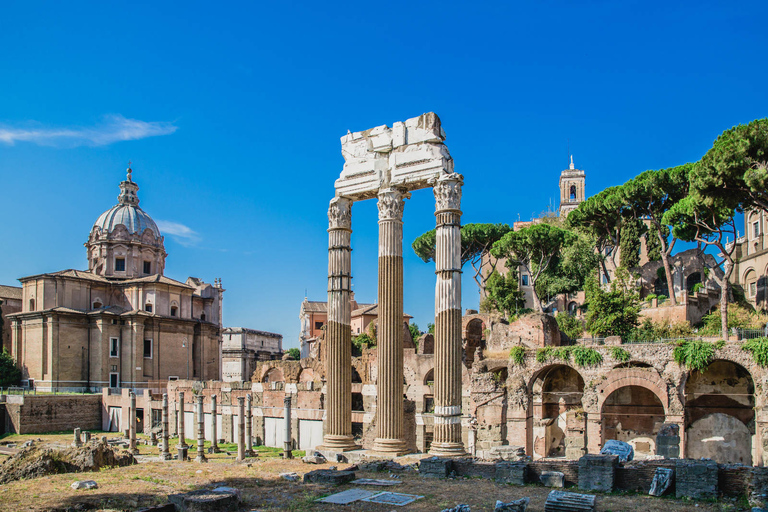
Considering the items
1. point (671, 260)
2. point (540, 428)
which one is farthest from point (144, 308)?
point (671, 260)

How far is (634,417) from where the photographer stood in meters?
24.9

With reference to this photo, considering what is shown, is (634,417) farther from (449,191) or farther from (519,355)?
(449,191)

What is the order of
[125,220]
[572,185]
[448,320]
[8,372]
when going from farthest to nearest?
[572,185] < [125,220] < [8,372] < [448,320]

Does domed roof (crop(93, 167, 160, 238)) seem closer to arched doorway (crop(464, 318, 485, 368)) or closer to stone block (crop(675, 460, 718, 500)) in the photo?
arched doorway (crop(464, 318, 485, 368))

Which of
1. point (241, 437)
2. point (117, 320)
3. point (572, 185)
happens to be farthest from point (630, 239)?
point (572, 185)

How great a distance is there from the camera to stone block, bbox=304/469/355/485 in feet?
38.5

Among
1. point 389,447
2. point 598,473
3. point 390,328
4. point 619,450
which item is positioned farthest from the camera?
point 390,328

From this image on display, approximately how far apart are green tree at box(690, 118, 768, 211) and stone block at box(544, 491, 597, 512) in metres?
17.8

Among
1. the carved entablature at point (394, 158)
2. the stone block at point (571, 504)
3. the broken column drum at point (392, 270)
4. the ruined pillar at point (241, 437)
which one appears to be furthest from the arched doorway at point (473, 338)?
the stone block at point (571, 504)

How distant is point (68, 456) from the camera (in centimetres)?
1625

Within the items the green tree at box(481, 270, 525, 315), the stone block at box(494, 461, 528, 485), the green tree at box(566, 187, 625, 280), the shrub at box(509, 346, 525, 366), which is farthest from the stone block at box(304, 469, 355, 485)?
the green tree at box(481, 270, 525, 315)

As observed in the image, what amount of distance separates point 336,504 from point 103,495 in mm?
4302

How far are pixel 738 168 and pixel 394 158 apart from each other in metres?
14.9

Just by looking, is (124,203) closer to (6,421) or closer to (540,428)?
(6,421)
